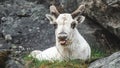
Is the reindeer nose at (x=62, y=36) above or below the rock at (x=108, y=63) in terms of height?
above

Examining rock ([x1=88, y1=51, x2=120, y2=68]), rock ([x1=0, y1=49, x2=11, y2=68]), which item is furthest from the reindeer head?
rock ([x1=0, y1=49, x2=11, y2=68])

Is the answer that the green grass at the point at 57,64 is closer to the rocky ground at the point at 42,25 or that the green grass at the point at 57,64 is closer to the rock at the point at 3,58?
the rock at the point at 3,58

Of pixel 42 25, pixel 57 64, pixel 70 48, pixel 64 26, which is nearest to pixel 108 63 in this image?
pixel 57 64

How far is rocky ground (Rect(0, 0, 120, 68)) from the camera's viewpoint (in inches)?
696

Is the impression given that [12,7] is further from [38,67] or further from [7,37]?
[38,67]

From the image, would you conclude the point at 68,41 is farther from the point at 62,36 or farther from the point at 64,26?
the point at 62,36

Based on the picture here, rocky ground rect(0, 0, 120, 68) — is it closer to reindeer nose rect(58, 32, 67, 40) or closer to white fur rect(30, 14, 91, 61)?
white fur rect(30, 14, 91, 61)

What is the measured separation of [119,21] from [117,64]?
4253 millimetres

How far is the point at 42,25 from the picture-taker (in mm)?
20828

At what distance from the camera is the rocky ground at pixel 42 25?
17.7m

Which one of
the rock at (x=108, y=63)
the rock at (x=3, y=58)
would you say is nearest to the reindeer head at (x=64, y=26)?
the rock at (x=108, y=63)

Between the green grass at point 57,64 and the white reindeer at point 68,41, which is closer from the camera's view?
the green grass at point 57,64

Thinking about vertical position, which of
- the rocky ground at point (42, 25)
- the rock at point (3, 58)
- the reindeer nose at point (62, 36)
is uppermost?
the reindeer nose at point (62, 36)

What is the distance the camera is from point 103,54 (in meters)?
18.2
